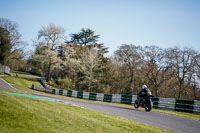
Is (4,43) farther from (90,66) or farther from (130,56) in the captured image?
(130,56)

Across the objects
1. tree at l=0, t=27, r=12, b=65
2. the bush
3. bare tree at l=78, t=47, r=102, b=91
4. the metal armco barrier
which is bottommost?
the metal armco barrier

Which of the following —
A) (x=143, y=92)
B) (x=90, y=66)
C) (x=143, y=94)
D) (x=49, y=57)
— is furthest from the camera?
(x=90, y=66)

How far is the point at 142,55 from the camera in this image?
140ft

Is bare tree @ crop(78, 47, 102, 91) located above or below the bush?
above

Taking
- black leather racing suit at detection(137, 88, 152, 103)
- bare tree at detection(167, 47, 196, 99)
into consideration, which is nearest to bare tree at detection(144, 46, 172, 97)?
bare tree at detection(167, 47, 196, 99)

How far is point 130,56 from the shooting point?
143ft

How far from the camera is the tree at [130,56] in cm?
4291

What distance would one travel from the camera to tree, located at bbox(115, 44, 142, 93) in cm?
4291

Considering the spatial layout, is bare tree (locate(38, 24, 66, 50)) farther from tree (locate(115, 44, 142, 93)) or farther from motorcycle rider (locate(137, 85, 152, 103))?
motorcycle rider (locate(137, 85, 152, 103))

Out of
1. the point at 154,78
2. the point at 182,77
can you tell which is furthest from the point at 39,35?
the point at 182,77

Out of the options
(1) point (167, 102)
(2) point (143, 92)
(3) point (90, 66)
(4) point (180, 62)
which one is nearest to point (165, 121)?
(2) point (143, 92)

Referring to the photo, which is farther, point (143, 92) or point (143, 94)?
point (143, 92)

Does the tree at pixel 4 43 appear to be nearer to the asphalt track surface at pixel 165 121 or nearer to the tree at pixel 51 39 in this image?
the tree at pixel 51 39

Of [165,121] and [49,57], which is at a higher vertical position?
[49,57]
